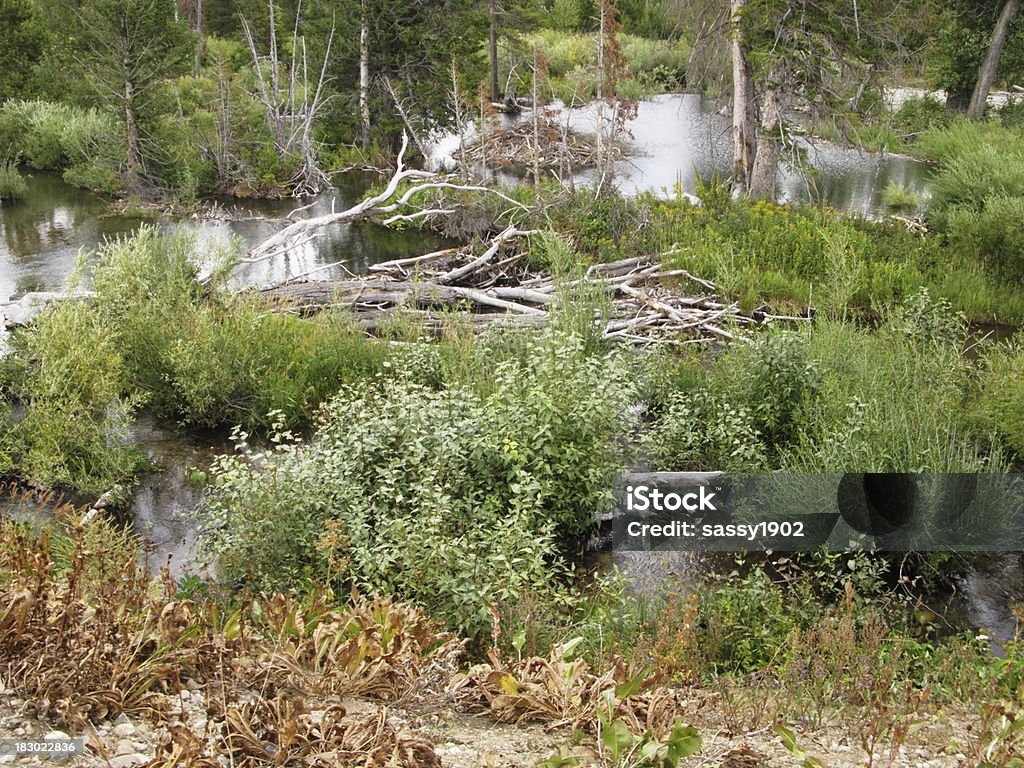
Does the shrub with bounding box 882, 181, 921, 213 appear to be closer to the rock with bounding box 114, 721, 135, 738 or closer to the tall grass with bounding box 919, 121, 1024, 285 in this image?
the tall grass with bounding box 919, 121, 1024, 285

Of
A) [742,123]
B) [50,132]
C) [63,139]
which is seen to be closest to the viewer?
[742,123]

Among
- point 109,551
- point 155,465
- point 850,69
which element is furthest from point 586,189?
point 109,551

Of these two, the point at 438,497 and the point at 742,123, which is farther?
the point at 742,123

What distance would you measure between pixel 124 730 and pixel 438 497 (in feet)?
7.66

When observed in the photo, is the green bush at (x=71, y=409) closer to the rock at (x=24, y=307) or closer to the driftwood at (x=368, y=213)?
the rock at (x=24, y=307)

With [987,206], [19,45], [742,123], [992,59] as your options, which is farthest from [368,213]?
[992,59]

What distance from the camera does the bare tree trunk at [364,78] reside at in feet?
66.6

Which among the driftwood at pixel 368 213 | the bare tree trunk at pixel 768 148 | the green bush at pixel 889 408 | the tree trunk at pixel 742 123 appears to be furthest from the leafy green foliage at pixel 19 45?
the green bush at pixel 889 408

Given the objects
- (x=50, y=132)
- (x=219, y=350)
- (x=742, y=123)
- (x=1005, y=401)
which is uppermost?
(x=50, y=132)

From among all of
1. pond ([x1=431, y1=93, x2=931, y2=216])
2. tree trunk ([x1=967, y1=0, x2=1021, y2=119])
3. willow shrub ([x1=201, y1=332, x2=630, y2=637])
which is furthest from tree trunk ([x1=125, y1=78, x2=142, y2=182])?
tree trunk ([x1=967, y1=0, x2=1021, y2=119])

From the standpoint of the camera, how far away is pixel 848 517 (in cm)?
580

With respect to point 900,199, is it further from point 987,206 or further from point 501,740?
point 501,740

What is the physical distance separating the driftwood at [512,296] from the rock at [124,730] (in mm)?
6340

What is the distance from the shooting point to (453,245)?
1499cm
